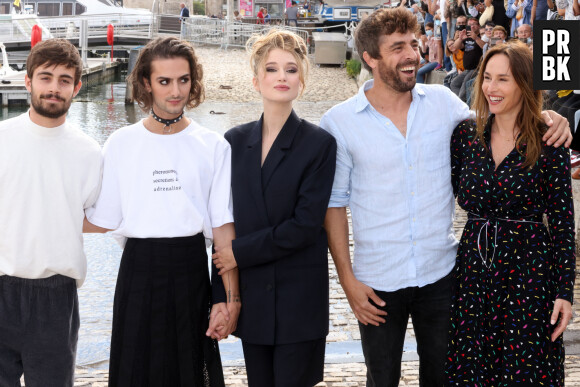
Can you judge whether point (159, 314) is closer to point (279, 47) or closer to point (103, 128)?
point (279, 47)

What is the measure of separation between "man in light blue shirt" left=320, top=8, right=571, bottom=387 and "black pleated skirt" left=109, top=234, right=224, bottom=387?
632 mm

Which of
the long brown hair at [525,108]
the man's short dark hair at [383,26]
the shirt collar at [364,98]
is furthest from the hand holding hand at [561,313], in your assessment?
the man's short dark hair at [383,26]

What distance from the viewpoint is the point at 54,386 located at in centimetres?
300

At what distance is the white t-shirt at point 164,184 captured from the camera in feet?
10.0

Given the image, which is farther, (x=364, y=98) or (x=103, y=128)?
(x=103, y=128)

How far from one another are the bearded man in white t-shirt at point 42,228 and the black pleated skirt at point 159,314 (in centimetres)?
21

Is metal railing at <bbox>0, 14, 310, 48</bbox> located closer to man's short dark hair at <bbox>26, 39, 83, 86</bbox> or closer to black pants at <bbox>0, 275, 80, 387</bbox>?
man's short dark hair at <bbox>26, 39, 83, 86</bbox>

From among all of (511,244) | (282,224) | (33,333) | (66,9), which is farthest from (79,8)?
(511,244)

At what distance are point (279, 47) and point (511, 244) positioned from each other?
4.06 feet

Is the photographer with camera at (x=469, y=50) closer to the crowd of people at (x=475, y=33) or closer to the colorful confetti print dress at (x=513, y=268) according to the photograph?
the crowd of people at (x=475, y=33)

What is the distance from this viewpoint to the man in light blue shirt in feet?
10.6

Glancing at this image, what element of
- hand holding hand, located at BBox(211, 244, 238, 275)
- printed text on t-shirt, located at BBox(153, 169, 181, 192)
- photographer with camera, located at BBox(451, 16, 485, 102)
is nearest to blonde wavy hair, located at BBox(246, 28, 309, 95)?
printed text on t-shirt, located at BBox(153, 169, 181, 192)

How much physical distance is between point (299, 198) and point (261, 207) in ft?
0.52

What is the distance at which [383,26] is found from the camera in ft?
10.8
